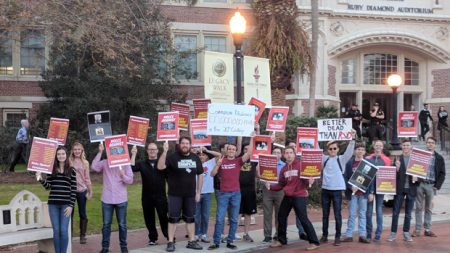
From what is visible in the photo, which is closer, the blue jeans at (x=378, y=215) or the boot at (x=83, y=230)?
the boot at (x=83, y=230)

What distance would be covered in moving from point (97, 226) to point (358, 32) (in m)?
17.2

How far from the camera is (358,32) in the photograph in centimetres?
2547

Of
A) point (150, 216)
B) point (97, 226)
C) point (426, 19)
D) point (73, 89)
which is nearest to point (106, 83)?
point (73, 89)

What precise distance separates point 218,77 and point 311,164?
296 cm

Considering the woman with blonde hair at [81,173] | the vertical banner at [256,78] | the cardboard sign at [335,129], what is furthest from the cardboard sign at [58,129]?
the cardboard sign at [335,129]

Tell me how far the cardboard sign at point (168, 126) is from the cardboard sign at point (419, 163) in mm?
4335

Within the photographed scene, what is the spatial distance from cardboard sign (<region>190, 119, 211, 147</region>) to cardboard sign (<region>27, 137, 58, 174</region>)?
2.67 metres

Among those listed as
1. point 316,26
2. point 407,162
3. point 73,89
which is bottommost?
point 407,162

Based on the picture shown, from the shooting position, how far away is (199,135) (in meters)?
10.3

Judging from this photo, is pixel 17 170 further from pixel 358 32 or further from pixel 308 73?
pixel 358 32

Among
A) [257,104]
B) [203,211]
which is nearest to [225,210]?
[203,211]

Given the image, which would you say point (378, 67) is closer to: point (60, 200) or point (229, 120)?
point (229, 120)

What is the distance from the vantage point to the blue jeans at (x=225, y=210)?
32.2 feet

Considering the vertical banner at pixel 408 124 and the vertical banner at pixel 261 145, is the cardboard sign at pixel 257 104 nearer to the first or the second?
the vertical banner at pixel 261 145
